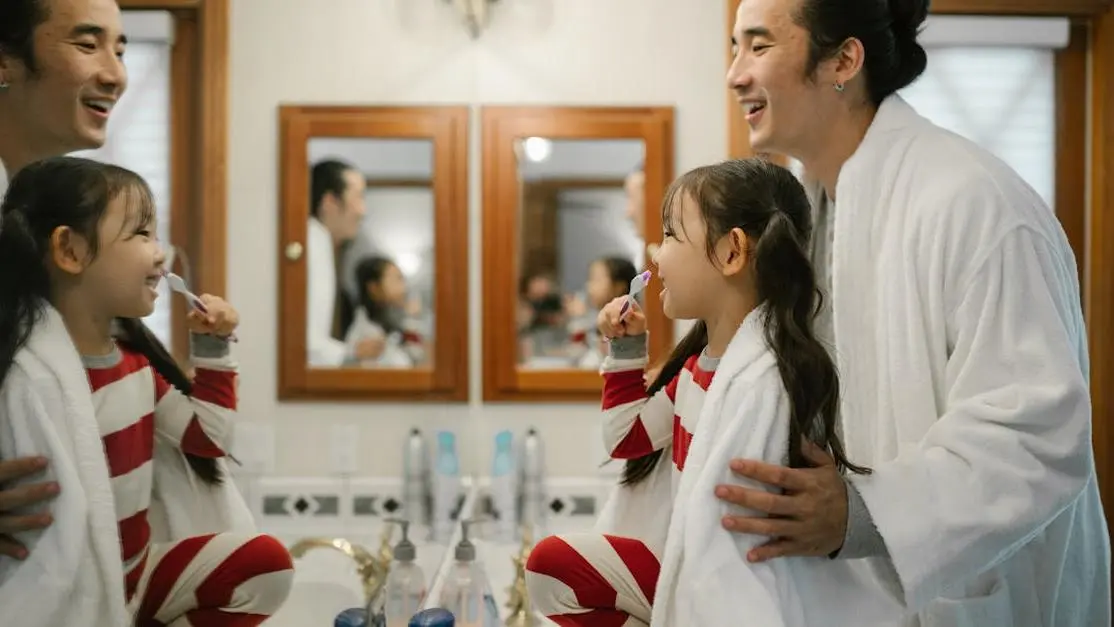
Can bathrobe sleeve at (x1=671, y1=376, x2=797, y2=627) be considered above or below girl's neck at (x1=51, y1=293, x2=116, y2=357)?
below

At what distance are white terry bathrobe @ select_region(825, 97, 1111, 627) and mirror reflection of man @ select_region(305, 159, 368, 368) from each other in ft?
1.66

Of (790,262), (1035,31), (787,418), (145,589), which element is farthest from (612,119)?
(145,589)

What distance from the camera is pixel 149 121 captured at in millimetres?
774

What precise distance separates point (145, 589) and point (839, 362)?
0.66m

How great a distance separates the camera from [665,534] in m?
0.81

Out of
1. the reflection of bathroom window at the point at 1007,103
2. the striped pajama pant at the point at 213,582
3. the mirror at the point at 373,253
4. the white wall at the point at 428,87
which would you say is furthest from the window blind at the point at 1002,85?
the striped pajama pant at the point at 213,582

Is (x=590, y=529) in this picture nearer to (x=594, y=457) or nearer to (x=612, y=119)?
(x=594, y=457)

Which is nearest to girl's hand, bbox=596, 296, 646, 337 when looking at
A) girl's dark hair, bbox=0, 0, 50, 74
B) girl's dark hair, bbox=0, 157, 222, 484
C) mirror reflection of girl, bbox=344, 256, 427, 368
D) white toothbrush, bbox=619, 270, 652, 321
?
white toothbrush, bbox=619, 270, 652, 321

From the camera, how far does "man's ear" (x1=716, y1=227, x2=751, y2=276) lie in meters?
0.78

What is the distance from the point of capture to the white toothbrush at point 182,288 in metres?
0.77

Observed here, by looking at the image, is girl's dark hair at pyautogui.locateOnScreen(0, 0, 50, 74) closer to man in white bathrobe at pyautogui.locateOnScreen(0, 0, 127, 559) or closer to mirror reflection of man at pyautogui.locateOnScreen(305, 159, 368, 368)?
man in white bathrobe at pyautogui.locateOnScreen(0, 0, 127, 559)

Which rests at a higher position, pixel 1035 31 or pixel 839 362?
pixel 1035 31

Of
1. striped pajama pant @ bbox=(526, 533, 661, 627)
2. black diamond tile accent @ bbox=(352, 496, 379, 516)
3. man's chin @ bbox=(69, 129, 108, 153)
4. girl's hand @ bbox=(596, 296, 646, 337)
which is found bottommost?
striped pajama pant @ bbox=(526, 533, 661, 627)

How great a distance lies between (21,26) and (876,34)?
0.77m
